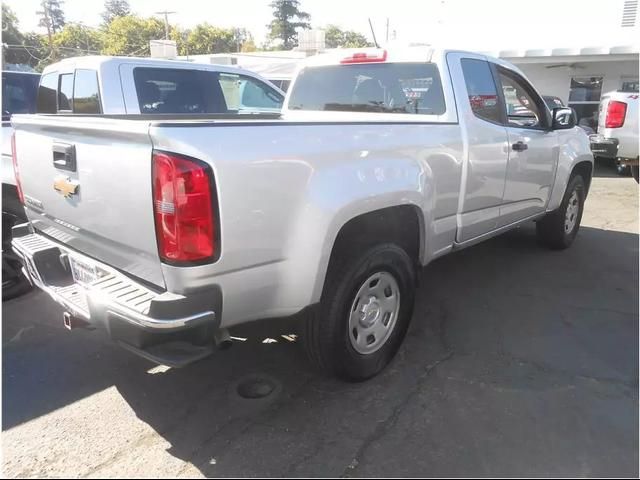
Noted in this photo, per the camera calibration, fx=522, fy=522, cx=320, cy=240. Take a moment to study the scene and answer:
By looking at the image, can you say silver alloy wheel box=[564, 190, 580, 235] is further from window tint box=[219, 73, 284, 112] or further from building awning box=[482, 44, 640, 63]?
building awning box=[482, 44, 640, 63]

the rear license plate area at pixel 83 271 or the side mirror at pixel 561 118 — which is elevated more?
the side mirror at pixel 561 118

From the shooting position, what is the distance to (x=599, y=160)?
13.2 metres

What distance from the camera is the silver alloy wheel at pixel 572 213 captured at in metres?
5.58

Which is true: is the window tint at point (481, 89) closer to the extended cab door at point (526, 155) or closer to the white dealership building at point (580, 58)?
the extended cab door at point (526, 155)

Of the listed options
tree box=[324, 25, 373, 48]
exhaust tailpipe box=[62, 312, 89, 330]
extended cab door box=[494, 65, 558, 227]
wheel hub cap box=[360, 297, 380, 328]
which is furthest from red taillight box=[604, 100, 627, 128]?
tree box=[324, 25, 373, 48]

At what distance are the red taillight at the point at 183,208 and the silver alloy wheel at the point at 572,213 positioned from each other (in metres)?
4.53

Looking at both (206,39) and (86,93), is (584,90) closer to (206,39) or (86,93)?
(86,93)

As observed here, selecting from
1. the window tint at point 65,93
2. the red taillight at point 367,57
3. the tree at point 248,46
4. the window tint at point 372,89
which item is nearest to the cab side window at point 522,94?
the window tint at point 372,89

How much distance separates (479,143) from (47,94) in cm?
502

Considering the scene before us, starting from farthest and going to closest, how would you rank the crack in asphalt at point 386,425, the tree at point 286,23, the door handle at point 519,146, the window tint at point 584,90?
1. the tree at point 286,23
2. the window tint at point 584,90
3. the door handle at point 519,146
4. the crack in asphalt at point 386,425

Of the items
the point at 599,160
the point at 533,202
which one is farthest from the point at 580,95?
the point at 533,202

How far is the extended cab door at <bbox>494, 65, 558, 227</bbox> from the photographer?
4.25m

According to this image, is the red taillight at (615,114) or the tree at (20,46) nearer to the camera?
the red taillight at (615,114)

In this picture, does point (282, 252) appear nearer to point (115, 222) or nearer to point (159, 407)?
point (115, 222)
